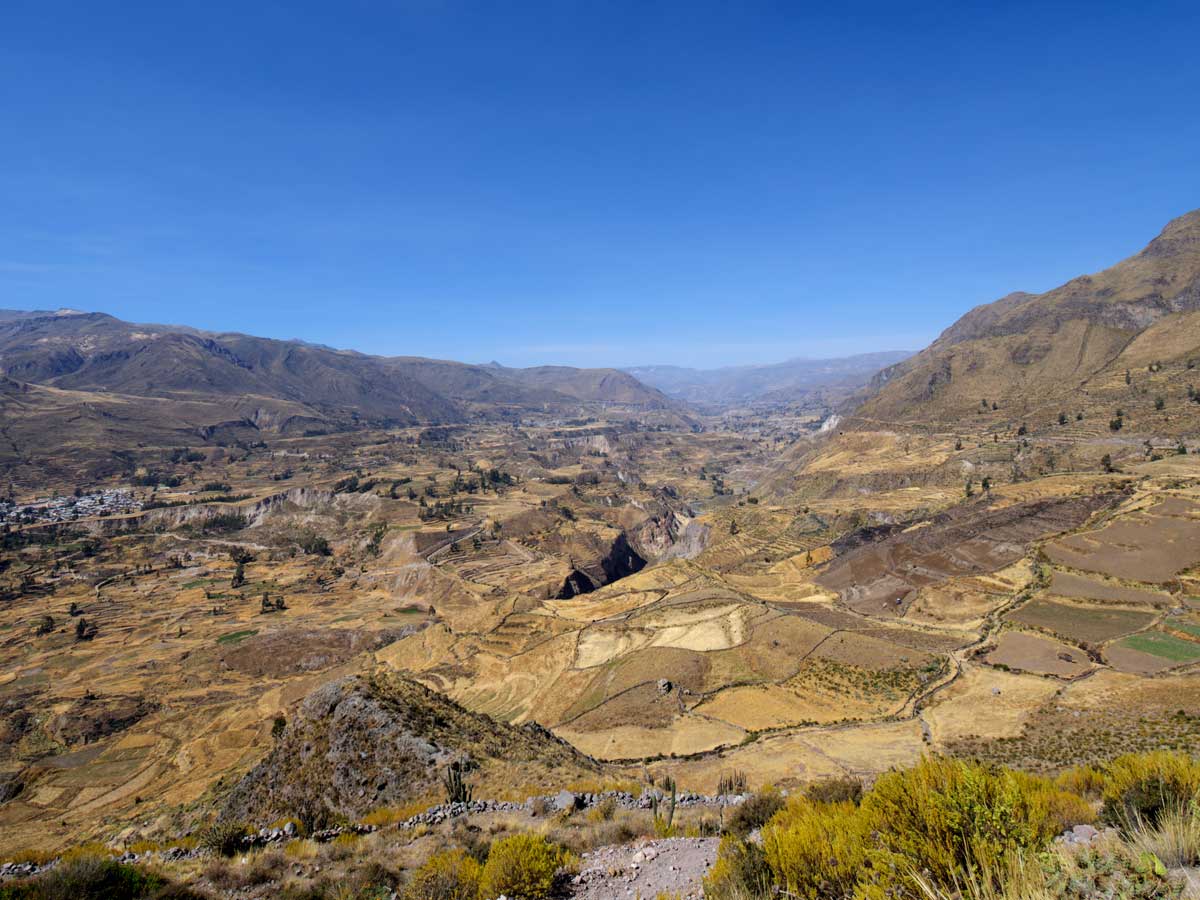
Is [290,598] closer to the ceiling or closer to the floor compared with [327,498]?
closer to the floor

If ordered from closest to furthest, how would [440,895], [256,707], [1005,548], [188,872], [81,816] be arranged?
[440,895]
[188,872]
[81,816]
[256,707]
[1005,548]

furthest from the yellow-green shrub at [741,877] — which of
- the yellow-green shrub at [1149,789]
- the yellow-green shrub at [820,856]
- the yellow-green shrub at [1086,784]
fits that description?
the yellow-green shrub at [1086,784]

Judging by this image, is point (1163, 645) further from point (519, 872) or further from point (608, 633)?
point (519, 872)

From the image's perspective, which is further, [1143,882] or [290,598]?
[290,598]

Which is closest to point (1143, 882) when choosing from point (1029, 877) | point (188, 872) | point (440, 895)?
point (1029, 877)

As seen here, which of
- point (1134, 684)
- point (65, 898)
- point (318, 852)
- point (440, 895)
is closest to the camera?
point (65, 898)

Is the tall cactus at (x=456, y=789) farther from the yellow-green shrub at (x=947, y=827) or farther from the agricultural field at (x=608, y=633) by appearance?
the yellow-green shrub at (x=947, y=827)

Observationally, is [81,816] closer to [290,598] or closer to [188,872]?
[188,872]

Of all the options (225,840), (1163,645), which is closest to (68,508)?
(225,840)
